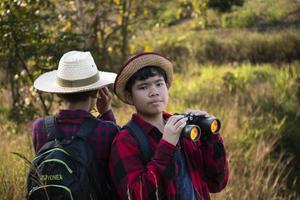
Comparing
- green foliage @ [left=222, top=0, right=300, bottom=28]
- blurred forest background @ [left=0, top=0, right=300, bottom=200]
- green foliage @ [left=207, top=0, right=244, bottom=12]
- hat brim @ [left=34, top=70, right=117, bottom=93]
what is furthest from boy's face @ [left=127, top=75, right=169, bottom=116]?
green foliage @ [left=207, top=0, right=244, bottom=12]

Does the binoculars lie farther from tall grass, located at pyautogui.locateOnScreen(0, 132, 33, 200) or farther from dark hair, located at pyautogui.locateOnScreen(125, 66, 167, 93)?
tall grass, located at pyautogui.locateOnScreen(0, 132, 33, 200)

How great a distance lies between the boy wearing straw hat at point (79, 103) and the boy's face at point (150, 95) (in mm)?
199

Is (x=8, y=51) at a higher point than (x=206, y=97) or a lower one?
higher

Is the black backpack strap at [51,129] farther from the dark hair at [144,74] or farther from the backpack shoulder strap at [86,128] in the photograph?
the dark hair at [144,74]

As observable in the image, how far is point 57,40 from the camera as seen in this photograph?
5867 mm

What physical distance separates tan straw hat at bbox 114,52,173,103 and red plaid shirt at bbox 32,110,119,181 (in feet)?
0.64

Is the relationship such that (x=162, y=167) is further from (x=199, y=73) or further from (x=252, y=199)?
(x=199, y=73)

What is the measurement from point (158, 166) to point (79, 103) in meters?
0.60

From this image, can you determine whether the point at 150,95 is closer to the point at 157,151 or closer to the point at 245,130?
the point at 157,151

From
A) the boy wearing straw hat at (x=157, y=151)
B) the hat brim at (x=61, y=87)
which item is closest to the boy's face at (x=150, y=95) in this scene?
the boy wearing straw hat at (x=157, y=151)

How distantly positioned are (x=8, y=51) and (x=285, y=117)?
3.24 meters

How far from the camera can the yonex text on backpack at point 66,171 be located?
2.73m

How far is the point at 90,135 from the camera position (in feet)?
9.41

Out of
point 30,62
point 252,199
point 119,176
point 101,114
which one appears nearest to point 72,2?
point 30,62
